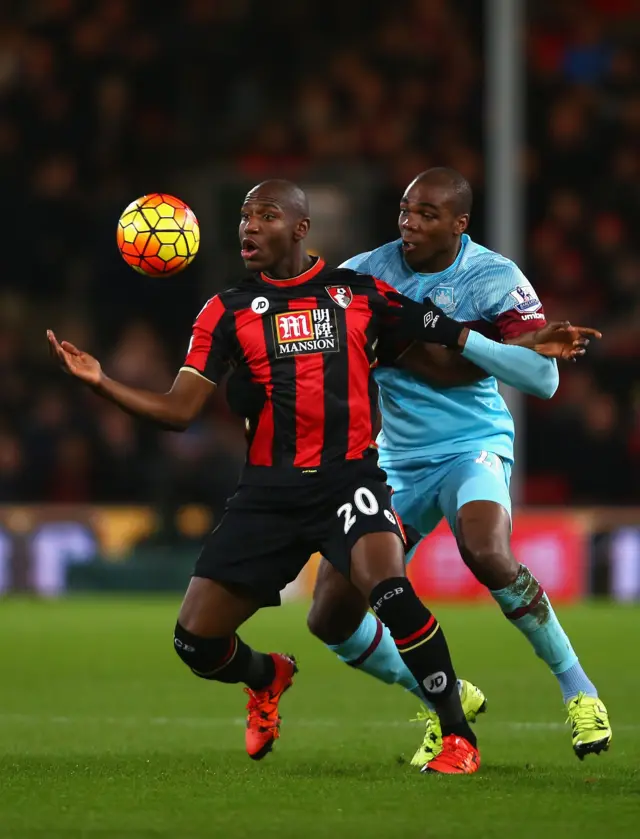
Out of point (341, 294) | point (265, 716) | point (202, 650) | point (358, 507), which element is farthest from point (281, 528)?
point (341, 294)

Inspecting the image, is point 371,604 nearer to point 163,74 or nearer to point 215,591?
point 215,591

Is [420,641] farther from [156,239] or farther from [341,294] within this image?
[156,239]

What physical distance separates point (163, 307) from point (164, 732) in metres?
9.40

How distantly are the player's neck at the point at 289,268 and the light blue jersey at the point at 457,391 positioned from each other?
47cm

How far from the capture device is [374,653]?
6230 mm

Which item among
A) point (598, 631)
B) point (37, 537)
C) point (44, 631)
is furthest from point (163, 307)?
point (598, 631)

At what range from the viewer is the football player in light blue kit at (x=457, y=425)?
5.89 m

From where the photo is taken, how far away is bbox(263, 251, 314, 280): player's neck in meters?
5.88

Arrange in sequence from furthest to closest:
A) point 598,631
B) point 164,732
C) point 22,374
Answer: point 22,374 < point 598,631 < point 164,732

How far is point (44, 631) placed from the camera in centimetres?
1139

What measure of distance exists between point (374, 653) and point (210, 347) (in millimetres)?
1346

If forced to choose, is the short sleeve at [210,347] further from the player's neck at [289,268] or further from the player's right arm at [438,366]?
the player's right arm at [438,366]

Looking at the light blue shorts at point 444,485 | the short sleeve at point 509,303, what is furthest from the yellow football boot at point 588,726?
the short sleeve at point 509,303

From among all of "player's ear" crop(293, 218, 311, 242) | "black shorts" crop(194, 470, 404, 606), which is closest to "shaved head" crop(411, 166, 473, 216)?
"player's ear" crop(293, 218, 311, 242)
